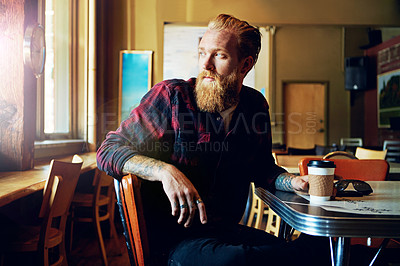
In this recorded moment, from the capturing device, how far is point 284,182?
1.43 m

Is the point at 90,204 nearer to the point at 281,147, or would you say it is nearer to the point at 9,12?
the point at 9,12

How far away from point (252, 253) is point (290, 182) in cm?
44

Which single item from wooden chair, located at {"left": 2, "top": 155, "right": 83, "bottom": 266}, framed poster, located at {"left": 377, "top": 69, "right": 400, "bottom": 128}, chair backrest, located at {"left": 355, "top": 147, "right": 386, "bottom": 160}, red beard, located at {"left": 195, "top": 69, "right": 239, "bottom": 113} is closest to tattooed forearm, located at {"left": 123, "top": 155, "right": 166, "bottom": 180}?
red beard, located at {"left": 195, "top": 69, "right": 239, "bottom": 113}

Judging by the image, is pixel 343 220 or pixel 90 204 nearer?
pixel 343 220

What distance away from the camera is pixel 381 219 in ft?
3.19

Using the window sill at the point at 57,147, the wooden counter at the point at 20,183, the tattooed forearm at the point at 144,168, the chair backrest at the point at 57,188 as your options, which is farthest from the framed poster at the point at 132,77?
the tattooed forearm at the point at 144,168

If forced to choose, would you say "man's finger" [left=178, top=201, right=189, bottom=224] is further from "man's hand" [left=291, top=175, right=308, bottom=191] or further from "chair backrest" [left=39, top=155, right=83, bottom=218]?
"chair backrest" [left=39, top=155, right=83, bottom=218]

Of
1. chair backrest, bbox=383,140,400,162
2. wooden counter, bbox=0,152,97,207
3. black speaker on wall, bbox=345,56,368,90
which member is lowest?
chair backrest, bbox=383,140,400,162

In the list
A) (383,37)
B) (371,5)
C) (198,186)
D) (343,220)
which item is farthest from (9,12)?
(383,37)

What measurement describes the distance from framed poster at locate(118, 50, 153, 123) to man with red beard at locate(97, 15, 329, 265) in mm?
3415

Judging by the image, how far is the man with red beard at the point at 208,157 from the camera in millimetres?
1106

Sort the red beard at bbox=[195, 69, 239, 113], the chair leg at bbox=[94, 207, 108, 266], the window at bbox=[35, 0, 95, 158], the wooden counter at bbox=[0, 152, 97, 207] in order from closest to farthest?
the red beard at bbox=[195, 69, 239, 113]
the wooden counter at bbox=[0, 152, 97, 207]
the chair leg at bbox=[94, 207, 108, 266]
the window at bbox=[35, 0, 95, 158]

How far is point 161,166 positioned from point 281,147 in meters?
5.57

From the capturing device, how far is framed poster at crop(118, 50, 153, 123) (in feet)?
16.1
